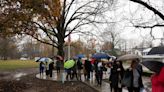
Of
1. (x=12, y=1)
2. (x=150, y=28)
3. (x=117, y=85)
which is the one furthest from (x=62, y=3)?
(x=117, y=85)

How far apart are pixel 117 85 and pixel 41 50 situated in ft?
379

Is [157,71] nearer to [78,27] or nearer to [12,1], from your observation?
[12,1]

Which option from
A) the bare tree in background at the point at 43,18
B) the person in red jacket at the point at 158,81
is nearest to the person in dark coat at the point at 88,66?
the bare tree in background at the point at 43,18

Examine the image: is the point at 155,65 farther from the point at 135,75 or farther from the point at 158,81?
the point at 135,75

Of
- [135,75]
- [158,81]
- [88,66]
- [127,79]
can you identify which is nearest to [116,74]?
[127,79]

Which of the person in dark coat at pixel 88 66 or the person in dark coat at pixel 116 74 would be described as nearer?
the person in dark coat at pixel 116 74

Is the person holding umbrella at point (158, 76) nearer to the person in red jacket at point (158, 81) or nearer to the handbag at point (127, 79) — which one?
the person in red jacket at point (158, 81)

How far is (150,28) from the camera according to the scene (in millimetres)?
21141

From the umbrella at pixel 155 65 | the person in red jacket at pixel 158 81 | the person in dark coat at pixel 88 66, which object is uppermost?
the umbrella at pixel 155 65

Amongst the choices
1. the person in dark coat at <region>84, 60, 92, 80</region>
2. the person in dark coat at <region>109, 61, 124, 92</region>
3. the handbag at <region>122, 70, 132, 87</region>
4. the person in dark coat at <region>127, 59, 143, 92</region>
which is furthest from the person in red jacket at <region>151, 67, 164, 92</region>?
the person in dark coat at <region>84, 60, 92, 80</region>

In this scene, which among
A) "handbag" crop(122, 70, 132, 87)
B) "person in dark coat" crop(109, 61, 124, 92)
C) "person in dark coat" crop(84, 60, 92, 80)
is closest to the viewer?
"handbag" crop(122, 70, 132, 87)

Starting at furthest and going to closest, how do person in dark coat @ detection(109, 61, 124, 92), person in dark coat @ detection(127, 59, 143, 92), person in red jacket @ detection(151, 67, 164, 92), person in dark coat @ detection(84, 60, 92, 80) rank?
person in dark coat @ detection(84, 60, 92, 80) → person in dark coat @ detection(109, 61, 124, 92) → person in dark coat @ detection(127, 59, 143, 92) → person in red jacket @ detection(151, 67, 164, 92)

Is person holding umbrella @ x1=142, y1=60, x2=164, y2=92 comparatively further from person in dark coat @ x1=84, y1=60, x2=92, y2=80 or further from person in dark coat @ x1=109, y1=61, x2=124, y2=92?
person in dark coat @ x1=84, y1=60, x2=92, y2=80

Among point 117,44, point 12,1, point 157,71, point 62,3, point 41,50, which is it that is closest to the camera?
point 157,71
